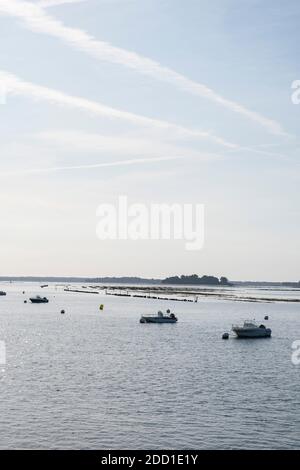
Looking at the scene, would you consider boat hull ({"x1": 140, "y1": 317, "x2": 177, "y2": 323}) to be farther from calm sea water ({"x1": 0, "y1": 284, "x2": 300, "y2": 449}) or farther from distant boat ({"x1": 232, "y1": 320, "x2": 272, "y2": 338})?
distant boat ({"x1": 232, "y1": 320, "x2": 272, "y2": 338})

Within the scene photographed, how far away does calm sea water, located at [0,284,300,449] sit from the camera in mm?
50594

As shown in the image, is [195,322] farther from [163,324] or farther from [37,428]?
[37,428]

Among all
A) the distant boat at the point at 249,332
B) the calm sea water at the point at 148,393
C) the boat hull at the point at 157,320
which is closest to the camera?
the calm sea water at the point at 148,393

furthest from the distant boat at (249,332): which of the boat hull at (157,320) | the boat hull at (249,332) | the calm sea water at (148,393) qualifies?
the boat hull at (157,320)

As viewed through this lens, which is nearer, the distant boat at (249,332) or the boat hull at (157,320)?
the distant boat at (249,332)

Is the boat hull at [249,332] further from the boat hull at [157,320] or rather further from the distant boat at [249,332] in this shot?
the boat hull at [157,320]

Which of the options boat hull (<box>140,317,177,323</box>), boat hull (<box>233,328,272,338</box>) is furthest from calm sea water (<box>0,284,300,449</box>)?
boat hull (<box>140,317,177,323</box>)

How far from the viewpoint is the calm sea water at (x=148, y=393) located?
50594 millimetres

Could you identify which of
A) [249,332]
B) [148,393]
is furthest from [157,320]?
[148,393]

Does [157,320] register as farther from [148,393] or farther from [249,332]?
[148,393]

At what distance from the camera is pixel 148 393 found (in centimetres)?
6606

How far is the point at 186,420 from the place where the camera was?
55.2 meters
